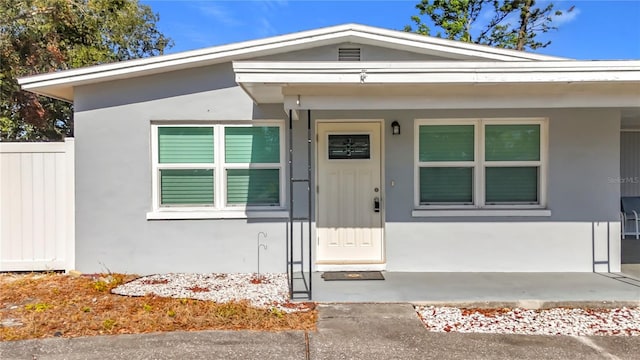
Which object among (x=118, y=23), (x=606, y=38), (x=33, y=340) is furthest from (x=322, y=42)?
(x=118, y=23)

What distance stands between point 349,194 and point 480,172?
206 centimetres

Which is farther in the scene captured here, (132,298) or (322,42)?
(322,42)

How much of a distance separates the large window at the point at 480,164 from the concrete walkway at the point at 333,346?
2681 mm

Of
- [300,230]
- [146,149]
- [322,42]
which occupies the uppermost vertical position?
[322,42]

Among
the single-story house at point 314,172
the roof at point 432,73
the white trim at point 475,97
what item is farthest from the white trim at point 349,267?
the roof at point 432,73

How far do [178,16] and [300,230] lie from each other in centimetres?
615

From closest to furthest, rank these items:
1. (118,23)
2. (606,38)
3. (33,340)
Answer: (33,340) < (606,38) < (118,23)

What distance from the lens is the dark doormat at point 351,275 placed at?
5.86 metres

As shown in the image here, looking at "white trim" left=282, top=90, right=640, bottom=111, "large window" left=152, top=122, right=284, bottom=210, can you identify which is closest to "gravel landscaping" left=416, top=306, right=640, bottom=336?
"white trim" left=282, top=90, right=640, bottom=111

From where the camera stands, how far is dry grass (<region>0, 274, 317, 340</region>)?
4.09m

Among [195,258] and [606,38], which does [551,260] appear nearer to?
[195,258]

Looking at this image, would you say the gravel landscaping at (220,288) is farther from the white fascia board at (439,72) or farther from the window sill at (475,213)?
the white fascia board at (439,72)

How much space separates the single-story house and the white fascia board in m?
1.32

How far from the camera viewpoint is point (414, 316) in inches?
174
